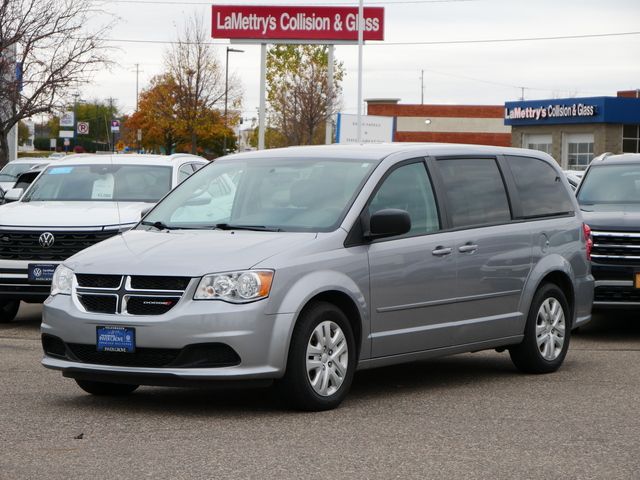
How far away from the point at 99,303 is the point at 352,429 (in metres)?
1.83

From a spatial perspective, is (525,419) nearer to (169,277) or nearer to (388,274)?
(388,274)

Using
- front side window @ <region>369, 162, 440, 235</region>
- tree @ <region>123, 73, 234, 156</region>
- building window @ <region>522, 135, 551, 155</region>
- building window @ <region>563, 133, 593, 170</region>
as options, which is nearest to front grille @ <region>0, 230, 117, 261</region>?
front side window @ <region>369, 162, 440, 235</region>

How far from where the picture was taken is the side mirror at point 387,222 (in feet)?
28.7

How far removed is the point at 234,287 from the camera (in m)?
8.04

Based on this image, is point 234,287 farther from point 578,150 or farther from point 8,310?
point 578,150

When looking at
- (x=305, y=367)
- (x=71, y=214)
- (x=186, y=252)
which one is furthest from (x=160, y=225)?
(x=71, y=214)

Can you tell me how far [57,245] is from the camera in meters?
13.5

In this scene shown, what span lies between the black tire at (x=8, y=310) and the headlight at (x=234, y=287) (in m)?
6.83

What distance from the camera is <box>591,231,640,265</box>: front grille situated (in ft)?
43.9

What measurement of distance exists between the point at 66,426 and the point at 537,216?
458 centimetres

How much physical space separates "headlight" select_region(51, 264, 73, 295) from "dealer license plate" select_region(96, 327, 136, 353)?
1.67 ft

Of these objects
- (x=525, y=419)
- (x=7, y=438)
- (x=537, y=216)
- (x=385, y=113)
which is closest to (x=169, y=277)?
(x=7, y=438)

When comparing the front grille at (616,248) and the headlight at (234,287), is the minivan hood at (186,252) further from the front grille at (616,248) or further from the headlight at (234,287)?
the front grille at (616,248)

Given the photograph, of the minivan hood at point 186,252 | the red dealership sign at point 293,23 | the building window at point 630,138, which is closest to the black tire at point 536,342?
the minivan hood at point 186,252
